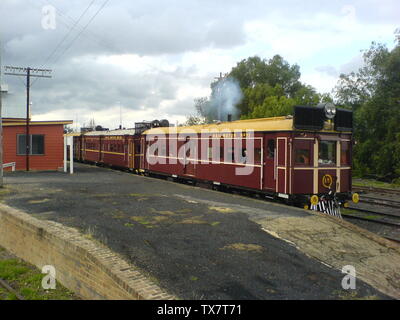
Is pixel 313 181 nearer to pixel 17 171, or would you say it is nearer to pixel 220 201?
pixel 220 201

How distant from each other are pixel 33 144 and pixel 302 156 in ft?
60.9

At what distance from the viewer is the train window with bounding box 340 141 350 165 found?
42.0ft

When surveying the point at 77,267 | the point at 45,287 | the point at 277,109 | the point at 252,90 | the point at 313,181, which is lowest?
the point at 45,287

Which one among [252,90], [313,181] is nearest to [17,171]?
[313,181]

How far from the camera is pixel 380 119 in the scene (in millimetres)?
29375

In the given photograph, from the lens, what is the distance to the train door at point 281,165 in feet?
38.9

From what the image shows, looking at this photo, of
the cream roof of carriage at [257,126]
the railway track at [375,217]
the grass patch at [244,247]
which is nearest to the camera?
the grass patch at [244,247]

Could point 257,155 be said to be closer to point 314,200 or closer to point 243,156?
point 243,156

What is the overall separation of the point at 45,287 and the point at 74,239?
136cm

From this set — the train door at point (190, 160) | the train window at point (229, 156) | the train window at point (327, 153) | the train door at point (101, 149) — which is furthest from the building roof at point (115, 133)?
the train window at point (327, 153)

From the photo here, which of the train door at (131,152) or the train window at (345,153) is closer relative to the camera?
the train window at (345,153)

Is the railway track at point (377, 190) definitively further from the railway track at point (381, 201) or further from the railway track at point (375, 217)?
the railway track at point (375, 217)

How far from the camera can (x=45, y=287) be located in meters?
8.03

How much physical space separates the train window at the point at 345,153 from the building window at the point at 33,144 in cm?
1872
